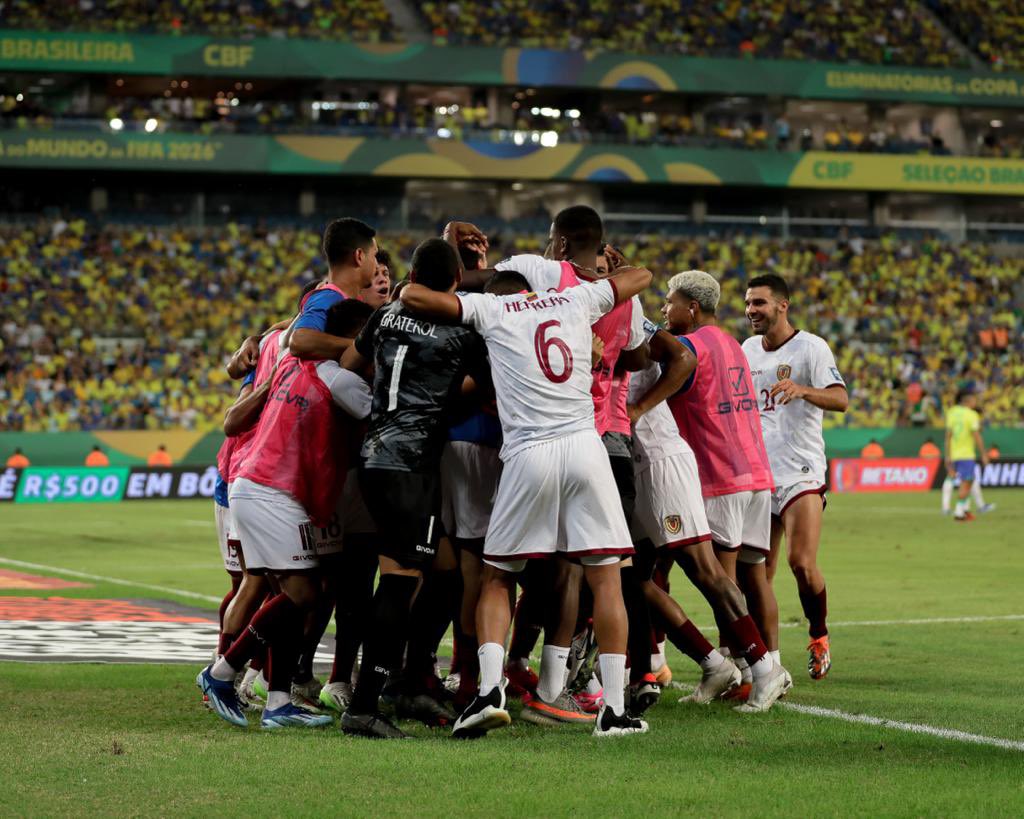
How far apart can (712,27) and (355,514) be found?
50966 millimetres

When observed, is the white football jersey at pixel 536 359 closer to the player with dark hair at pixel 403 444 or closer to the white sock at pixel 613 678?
the player with dark hair at pixel 403 444

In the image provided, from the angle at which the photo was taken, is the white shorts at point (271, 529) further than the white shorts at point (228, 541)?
No

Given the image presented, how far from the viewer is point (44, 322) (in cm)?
4316

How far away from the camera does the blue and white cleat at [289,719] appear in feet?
26.2

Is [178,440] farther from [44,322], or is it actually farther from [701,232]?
[701,232]

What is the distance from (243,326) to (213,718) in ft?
123

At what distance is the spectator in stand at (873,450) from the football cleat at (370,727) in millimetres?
35229

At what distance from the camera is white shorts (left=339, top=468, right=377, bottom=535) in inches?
332

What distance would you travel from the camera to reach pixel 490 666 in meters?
7.61

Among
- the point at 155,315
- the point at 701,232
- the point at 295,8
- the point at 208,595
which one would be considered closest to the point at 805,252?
the point at 701,232

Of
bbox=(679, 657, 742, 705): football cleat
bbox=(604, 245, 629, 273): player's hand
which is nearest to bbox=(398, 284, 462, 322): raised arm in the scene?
bbox=(604, 245, 629, 273): player's hand

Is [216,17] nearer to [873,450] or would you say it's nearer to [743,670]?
[873,450]

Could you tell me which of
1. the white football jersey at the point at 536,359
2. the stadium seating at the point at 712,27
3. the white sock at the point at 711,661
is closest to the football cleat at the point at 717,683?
the white sock at the point at 711,661

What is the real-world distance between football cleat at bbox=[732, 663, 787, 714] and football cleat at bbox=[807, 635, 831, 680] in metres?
1.38
